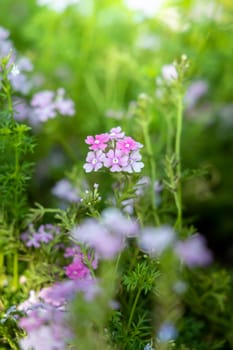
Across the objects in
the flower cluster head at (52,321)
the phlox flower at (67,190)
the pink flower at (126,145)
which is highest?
the phlox flower at (67,190)

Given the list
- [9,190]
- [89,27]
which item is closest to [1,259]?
[9,190]

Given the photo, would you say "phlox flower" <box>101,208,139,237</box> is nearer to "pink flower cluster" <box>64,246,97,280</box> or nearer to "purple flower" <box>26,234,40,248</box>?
"pink flower cluster" <box>64,246,97,280</box>

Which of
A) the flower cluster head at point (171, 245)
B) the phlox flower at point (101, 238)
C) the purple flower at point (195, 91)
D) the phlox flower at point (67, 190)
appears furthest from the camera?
the purple flower at point (195, 91)

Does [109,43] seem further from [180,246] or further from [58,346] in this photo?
[58,346]

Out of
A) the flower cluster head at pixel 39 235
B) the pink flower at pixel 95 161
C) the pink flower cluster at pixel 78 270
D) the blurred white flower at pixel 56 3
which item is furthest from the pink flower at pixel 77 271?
the blurred white flower at pixel 56 3

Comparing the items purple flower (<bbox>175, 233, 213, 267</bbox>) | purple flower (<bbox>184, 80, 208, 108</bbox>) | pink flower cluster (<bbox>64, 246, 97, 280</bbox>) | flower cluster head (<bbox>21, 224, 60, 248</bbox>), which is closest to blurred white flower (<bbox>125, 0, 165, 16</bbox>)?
purple flower (<bbox>184, 80, 208, 108</bbox>)

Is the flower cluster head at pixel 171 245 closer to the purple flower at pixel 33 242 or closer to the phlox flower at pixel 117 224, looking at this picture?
the phlox flower at pixel 117 224
